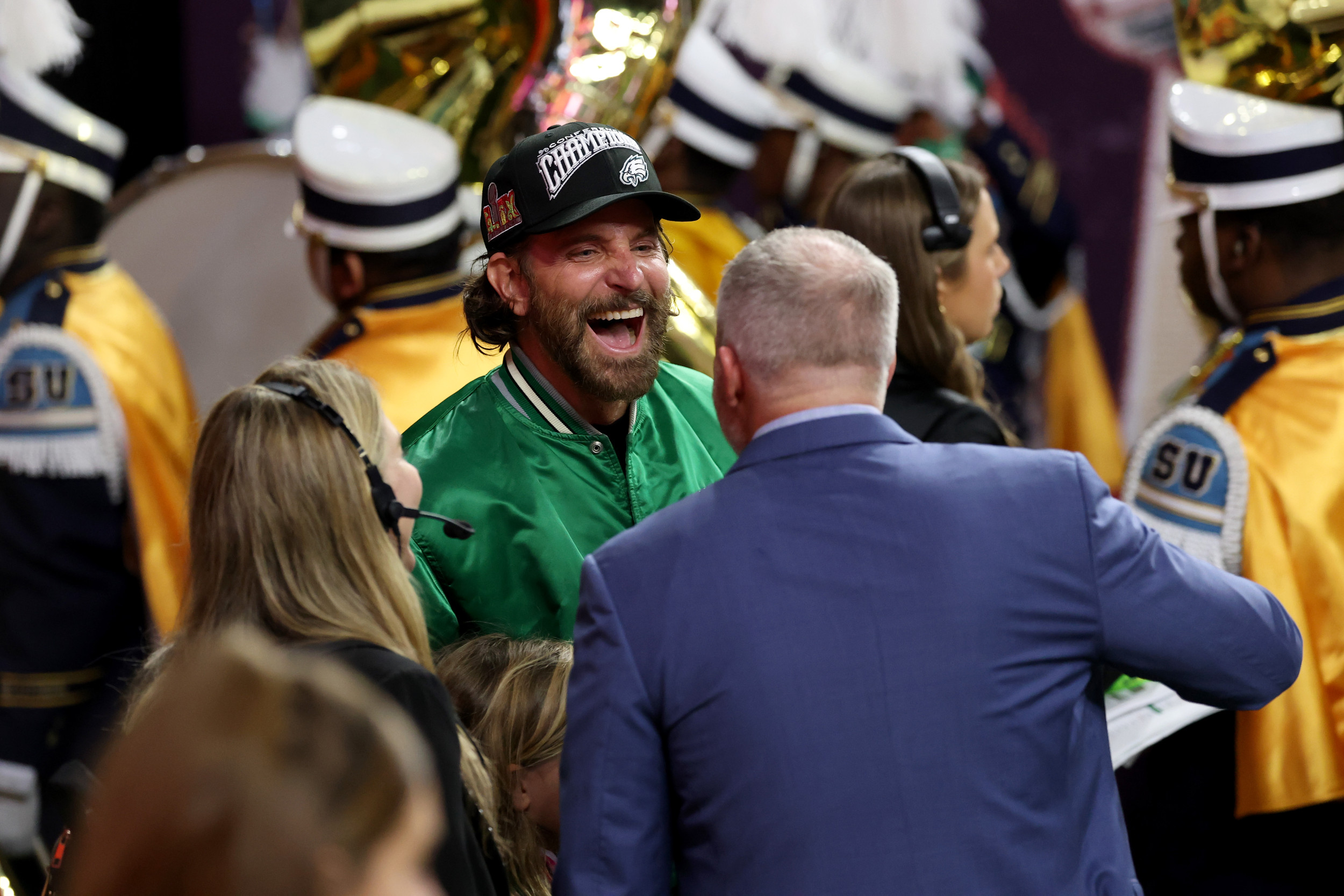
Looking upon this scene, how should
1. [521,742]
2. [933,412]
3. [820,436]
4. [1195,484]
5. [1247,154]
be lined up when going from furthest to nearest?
[1247,154]
[1195,484]
[933,412]
[521,742]
[820,436]

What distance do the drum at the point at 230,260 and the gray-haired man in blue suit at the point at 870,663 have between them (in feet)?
9.03

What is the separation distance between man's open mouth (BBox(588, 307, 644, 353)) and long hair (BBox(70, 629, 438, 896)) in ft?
3.95

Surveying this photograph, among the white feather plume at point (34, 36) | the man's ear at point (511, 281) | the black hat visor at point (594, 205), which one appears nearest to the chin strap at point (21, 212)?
the white feather plume at point (34, 36)

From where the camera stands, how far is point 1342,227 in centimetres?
267

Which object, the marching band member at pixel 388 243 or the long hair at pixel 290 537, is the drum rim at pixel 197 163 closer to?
the marching band member at pixel 388 243

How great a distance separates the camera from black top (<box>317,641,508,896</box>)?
1.33 meters

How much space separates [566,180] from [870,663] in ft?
2.89

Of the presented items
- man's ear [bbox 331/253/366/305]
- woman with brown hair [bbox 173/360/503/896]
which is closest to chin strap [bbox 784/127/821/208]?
man's ear [bbox 331/253/366/305]

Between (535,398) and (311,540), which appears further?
(535,398)

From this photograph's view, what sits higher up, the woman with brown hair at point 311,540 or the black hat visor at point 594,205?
the black hat visor at point 594,205

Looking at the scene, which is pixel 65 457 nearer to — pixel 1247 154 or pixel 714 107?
pixel 714 107

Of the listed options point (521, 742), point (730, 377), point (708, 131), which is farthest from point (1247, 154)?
point (708, 131)

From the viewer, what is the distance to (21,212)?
3.29 metres

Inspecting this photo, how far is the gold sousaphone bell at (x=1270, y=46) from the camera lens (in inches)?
108
